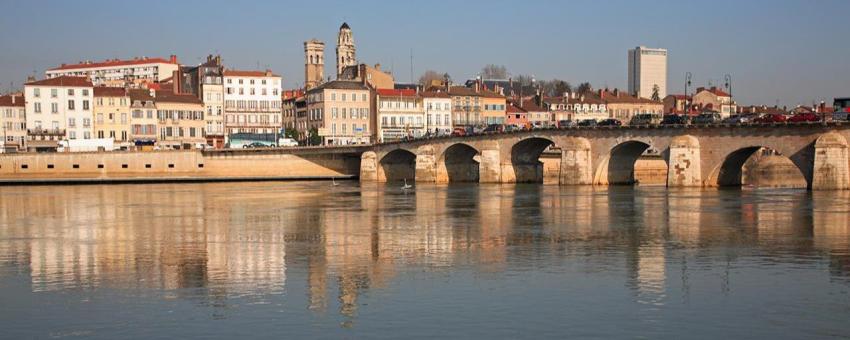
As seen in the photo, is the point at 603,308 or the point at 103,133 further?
the point at 103,133

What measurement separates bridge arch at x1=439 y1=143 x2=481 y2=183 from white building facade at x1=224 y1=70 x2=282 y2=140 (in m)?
38.8

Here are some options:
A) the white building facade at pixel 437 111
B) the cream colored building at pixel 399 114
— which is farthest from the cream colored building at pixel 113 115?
the white building facade at pixel 437 111

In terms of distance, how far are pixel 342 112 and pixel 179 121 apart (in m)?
18.8

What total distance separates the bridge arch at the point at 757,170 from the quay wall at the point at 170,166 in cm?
3849

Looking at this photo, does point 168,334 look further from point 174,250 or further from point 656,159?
point 656,159

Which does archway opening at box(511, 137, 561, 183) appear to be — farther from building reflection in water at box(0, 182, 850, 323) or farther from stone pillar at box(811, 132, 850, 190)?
stone pillar at box(811, 132, 850, 190)

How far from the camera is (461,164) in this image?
93750 mm

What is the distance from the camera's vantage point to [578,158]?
76562mm

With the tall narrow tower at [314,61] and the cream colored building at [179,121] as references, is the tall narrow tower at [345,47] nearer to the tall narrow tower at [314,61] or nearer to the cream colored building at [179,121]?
the tall narrow tower at [314,61]

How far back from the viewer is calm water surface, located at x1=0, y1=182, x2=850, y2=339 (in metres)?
23.2

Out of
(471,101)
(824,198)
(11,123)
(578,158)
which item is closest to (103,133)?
(11,123)

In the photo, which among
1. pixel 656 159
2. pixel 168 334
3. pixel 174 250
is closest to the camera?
pixel 168 334

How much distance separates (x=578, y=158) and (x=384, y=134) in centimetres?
4818

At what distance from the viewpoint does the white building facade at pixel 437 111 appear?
125 m
